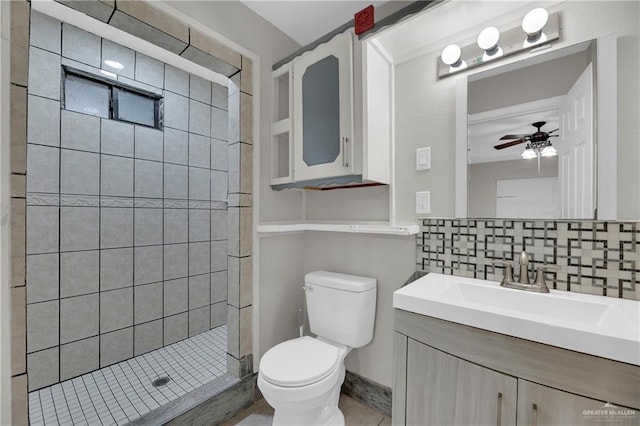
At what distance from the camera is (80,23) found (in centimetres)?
186

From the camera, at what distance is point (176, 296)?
2436mm

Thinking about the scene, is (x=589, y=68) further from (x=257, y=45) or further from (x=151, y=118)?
(x=151, y=118)

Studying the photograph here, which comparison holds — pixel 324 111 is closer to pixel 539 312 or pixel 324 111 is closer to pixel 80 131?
pixel 539 312

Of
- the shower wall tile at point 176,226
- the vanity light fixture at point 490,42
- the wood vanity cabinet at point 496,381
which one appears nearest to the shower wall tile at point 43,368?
the shower wall tile at point 176,226

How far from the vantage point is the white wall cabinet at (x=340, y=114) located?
57.6 inches

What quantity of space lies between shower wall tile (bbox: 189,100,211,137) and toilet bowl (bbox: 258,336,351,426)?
6.59 feet

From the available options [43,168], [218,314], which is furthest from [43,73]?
[218,314]

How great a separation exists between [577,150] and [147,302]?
9.29ft

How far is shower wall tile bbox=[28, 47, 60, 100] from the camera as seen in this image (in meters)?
1.75

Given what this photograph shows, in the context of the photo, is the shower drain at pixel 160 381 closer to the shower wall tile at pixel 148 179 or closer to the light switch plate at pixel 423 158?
the shower wall tile at pixel 148 179

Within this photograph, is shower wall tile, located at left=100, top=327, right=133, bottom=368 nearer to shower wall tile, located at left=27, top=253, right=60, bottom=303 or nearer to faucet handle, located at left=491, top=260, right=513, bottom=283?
shower wall tile, located at left=27, top=253, right=60, bottom=303

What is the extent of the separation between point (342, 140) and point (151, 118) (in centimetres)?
173

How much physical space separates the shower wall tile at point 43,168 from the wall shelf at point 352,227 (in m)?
1.37

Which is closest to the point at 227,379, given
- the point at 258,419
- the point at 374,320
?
the point at 258,419
